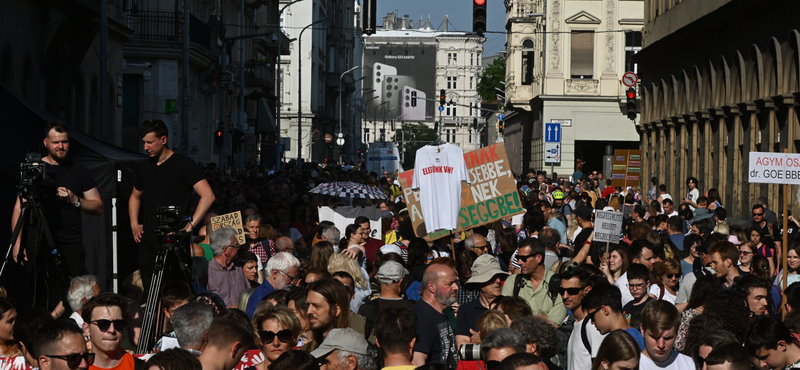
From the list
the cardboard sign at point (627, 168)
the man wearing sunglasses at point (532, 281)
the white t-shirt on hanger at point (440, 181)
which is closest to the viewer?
the man wearing sunglasses at point (532, 281)

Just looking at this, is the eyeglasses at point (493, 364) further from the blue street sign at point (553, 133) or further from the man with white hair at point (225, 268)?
the blue street sign at point (553, 133)

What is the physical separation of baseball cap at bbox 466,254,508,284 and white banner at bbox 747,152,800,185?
14.5ft

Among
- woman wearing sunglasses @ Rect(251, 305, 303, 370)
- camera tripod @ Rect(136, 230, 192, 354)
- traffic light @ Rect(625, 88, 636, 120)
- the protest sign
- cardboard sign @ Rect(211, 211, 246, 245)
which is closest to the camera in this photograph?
woman wearing sunglasses @ Rect(251, 305, 303, 370)

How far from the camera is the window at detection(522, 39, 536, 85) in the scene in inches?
2467

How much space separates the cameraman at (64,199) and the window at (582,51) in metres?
45.0

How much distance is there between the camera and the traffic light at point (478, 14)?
21.0 meters

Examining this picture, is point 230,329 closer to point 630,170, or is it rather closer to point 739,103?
point 630,170

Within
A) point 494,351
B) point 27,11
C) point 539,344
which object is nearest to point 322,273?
point 539,344

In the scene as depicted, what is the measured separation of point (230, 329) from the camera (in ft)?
20.2

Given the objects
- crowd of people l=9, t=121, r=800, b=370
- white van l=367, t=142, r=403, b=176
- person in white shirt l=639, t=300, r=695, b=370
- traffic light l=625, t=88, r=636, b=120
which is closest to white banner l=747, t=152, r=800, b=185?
crowd of people l=9, t=121, r=800, b=370

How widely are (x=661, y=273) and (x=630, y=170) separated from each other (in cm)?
1371

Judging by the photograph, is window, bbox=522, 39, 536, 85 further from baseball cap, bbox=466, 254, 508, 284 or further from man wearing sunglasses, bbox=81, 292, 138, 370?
man wearing sunglasses, bbox=81, 292, 138, 370

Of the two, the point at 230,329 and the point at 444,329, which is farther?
the point at 444,329

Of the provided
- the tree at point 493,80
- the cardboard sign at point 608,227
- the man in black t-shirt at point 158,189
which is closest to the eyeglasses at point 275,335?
the man in black t-shirt at point 158,189
